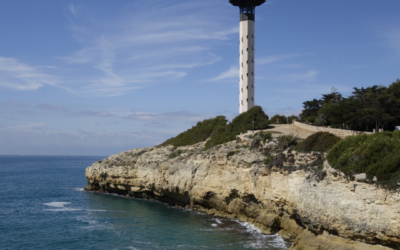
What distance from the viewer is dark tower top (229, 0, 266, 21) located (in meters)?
53.2

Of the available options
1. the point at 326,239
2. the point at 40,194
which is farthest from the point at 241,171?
the point at 40,194

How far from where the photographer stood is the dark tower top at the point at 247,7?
53.2 metres

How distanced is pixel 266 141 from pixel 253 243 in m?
11.6

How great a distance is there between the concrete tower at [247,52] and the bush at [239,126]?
13.6 ft

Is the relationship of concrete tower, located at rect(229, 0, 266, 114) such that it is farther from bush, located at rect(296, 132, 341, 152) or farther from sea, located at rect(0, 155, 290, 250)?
bush, located at rect(296, 132, 341, 152)

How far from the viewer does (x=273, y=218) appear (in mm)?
27969

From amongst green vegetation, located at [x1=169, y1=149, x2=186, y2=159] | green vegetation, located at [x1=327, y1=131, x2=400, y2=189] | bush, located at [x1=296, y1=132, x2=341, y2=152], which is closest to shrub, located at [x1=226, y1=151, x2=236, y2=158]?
bush, located at [x1=296, y1=132, x2=341, y2=152]

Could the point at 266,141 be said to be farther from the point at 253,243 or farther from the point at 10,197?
the point at 10,197

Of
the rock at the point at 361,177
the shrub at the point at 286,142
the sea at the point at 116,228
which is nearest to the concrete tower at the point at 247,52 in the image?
the shrub at the point at 286,142

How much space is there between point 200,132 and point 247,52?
1488 cm

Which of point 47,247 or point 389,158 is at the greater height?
point 389,158

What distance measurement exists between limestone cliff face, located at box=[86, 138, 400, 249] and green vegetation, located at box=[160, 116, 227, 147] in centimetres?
305

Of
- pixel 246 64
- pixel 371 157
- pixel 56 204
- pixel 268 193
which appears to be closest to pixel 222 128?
pixel 246 64

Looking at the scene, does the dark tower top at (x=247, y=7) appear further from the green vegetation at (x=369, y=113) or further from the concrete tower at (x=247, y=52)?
the green vegetation at (x=369, y=113)
